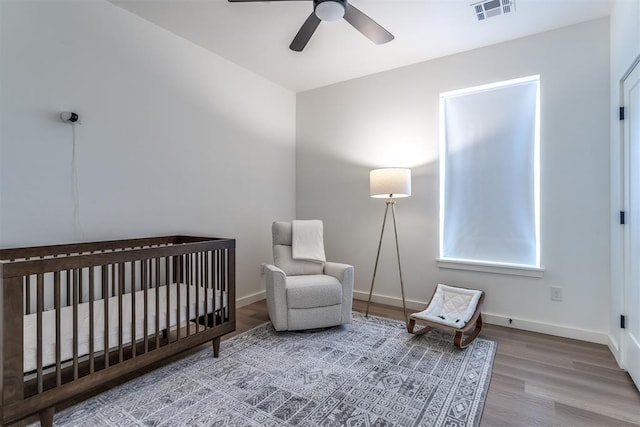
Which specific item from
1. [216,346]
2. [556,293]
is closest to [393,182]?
[556,293]

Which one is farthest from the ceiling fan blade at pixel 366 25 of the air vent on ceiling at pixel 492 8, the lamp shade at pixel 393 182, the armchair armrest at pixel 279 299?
the armchair armrest at pixel 279 299

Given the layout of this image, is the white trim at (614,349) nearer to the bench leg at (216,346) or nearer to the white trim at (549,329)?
the white trim at (549,329)

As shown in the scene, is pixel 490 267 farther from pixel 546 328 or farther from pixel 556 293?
pixel 546 328

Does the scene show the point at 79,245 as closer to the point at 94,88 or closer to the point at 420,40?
the point at 94,88

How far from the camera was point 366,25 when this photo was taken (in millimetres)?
2244

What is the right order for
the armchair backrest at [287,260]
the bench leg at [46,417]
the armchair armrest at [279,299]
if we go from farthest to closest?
1. the armchair backrest at [287,260]
2. the armchair armrest at [279,299]
3. the bench leg at [46,417]

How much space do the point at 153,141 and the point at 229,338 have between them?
1855 mm

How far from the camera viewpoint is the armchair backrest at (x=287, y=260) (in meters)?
3.27

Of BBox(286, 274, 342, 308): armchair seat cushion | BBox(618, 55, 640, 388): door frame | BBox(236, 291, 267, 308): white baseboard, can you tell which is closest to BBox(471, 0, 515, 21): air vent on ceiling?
BBox(618, 55, 640, 388): door frame

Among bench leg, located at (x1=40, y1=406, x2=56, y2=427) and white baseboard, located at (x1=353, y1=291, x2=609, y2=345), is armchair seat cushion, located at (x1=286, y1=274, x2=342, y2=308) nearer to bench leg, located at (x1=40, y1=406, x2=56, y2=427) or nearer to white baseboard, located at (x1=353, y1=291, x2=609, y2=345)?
white baseboard, located at (x1=353, y1=291, x2=609, y2=345)

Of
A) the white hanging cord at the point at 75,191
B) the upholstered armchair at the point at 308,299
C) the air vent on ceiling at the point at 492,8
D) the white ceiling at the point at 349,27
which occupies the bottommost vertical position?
the upholstered armchair at the point at 308,299

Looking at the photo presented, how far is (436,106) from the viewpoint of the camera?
11.1ft

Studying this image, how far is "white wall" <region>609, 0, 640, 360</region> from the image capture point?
2211 mm

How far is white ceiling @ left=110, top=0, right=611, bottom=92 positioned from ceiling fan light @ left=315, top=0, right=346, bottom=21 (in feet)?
1.62
